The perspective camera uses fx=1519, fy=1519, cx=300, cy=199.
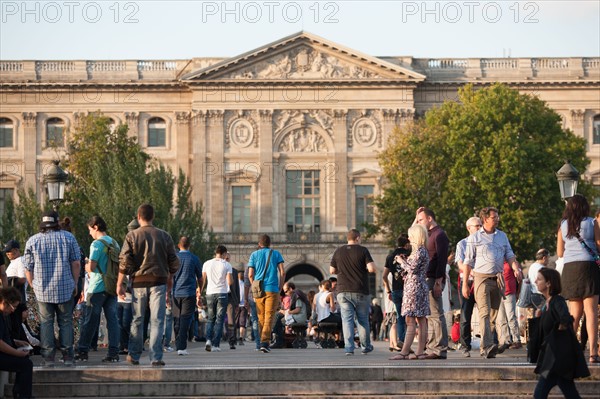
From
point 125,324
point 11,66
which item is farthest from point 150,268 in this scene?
point 11,66

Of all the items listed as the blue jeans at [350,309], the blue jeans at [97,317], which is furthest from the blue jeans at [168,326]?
the blue jeans at [97,317]

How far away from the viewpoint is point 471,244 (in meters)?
23.9

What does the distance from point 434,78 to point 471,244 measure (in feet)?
182

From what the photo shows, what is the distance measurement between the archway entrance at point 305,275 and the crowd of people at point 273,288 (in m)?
48.2

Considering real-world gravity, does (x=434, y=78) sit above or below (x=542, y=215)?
above

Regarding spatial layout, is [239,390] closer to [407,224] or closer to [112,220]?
[112,220]

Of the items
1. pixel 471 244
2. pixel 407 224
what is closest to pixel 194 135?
pixel 407 224

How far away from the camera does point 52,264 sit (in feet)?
72.7

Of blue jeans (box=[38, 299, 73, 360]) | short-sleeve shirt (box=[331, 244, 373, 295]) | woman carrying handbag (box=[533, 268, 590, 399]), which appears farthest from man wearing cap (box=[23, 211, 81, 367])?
woman carrying handbag (box=[533, 268, 590, 399])

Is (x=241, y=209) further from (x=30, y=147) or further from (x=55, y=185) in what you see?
(x=55, y=185)

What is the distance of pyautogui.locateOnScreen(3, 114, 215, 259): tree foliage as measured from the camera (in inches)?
2466

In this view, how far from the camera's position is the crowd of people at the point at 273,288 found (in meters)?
21.1

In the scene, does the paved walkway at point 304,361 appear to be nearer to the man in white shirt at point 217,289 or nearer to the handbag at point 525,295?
the man in white shirt at point 217,289

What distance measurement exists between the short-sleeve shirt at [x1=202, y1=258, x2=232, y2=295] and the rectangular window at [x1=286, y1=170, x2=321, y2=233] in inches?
1858
